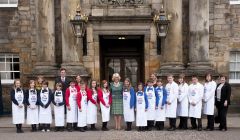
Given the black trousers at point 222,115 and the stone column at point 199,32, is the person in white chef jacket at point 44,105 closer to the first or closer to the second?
the black trousers at point 222,115

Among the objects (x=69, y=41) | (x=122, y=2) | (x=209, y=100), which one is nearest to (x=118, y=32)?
(x=122, y=2)

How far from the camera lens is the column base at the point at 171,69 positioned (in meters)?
16.5

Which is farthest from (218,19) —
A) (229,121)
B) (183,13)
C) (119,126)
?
(119,126)

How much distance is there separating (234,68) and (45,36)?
8337mm

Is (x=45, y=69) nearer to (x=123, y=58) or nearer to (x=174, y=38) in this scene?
(x=123, y=58)

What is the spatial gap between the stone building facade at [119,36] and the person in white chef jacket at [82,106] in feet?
11.5

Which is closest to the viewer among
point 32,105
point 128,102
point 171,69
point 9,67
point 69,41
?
point 128,102

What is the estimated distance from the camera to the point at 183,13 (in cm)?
1741

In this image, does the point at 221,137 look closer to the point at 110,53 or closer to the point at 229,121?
the point at 229,121

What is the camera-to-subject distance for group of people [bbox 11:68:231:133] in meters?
13.2

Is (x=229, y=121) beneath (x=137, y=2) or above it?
beneath

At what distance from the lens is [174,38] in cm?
1678

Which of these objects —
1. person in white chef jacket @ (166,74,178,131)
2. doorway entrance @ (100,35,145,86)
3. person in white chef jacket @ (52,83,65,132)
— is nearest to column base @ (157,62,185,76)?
doorway entrance @ (100,35,145,86)

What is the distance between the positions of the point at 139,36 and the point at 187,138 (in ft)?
23.2
